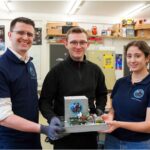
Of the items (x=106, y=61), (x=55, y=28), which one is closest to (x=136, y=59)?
(x=106, y=61)

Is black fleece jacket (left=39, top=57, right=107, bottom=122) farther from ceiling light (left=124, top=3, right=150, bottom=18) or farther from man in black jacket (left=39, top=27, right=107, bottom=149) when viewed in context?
ceiling light (left=124, top=3, right=150, bottom=18)

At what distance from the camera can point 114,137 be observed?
1680 mm

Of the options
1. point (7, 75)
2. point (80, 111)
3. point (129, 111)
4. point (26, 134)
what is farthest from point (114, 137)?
point (7, 75)

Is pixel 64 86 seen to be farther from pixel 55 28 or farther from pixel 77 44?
pixel 55 28

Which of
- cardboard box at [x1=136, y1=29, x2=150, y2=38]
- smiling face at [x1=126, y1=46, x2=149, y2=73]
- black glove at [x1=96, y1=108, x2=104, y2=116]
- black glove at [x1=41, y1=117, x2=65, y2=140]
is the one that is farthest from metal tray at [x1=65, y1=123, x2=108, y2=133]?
cardboard box at [x1=136, y1=29, x2=150, y2=38]

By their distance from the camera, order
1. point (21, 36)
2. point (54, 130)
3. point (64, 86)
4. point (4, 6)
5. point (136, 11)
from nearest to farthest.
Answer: point (54, 130) → point (21, 36) → point (64, 86) → point (4, 6) → point (136, 11)

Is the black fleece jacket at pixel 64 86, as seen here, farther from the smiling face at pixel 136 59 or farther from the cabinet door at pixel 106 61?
the cabinet door at pixel 106 61

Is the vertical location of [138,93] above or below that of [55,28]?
below

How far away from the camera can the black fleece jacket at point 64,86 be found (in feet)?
5.51

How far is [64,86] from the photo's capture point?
5.51 feet

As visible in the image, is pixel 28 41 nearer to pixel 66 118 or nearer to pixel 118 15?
pixel 66 118

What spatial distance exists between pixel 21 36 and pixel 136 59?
789 millimetres

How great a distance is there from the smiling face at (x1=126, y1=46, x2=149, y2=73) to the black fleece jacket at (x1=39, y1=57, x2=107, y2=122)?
0.31 m

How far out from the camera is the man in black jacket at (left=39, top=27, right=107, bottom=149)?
1676mm
